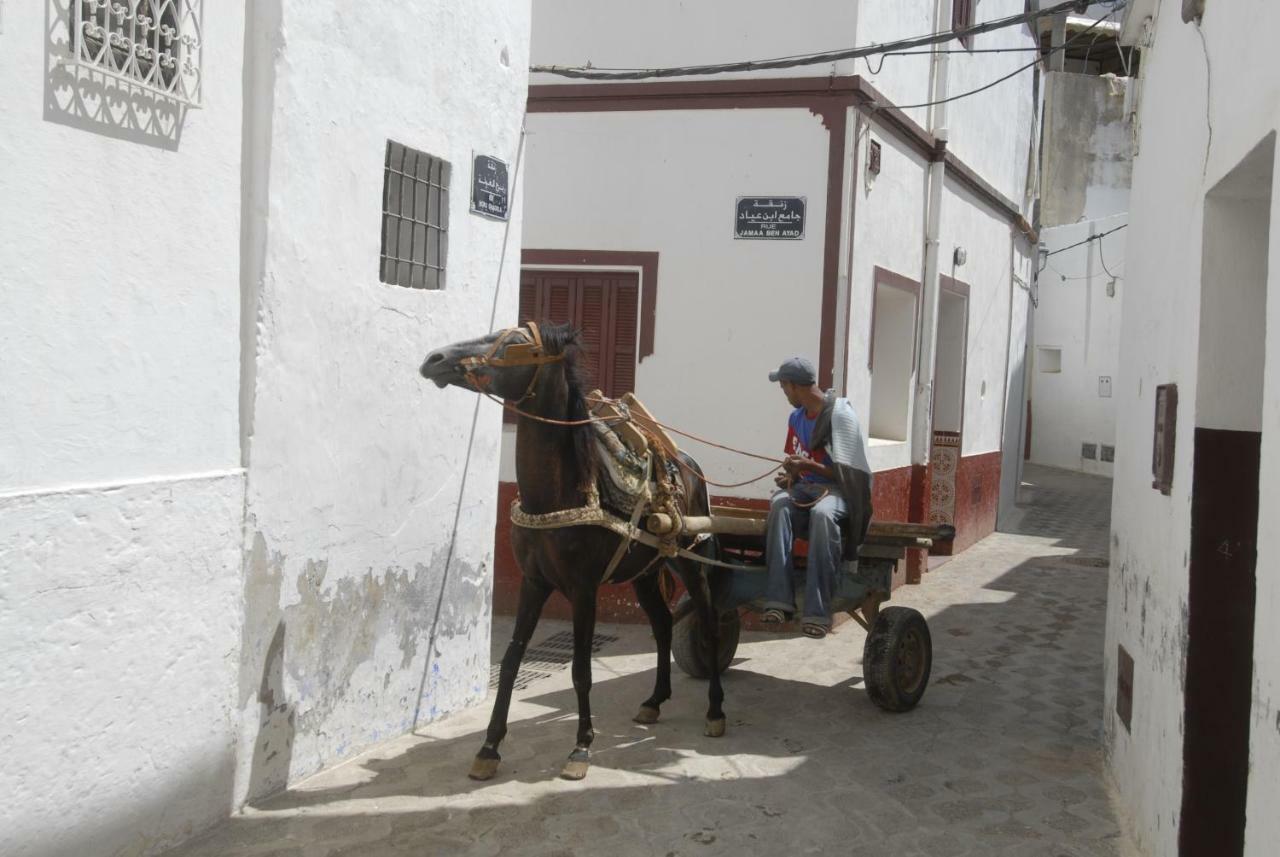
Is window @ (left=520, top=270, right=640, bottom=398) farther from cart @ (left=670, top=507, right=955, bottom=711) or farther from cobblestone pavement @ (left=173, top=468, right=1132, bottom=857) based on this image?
cart @ (left=670, top=507, right=955, bottom=711)

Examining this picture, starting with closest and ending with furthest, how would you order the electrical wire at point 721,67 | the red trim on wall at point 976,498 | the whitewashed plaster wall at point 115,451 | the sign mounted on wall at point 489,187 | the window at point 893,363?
the whitewashed plaster wall at point 115,451 < the sign mounted on wall at point 489,187 < the electrical wire at point 721,67 < the window at point 893,363 < the red trim on wall at point 976,498

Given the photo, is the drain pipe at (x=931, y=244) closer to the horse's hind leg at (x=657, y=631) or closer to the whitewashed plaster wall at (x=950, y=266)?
the whitewashed plaster wall at (x=950, y=266)

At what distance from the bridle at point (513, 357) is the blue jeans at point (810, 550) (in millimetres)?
1777

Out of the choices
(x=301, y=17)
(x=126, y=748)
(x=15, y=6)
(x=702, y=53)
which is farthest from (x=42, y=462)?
(x=702, y=53)

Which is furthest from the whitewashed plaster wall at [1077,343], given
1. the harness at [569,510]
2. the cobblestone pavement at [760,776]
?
the harness at [569,510]

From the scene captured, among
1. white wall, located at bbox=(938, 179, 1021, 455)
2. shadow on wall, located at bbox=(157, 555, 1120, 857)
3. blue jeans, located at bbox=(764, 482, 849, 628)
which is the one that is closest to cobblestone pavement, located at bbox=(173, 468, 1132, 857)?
shadow on wall, located at bbox=(157, 555, 1120, 857)

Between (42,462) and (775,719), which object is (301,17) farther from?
(775,719)

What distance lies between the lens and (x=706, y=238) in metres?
9.24

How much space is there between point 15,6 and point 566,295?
6.08 m

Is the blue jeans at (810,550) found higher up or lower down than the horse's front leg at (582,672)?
higher up

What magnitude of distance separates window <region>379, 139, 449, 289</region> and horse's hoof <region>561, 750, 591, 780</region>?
101 inches

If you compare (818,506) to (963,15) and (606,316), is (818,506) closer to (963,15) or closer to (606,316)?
(606,316)

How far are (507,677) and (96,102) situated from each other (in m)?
3.09

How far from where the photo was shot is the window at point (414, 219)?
230 inches
